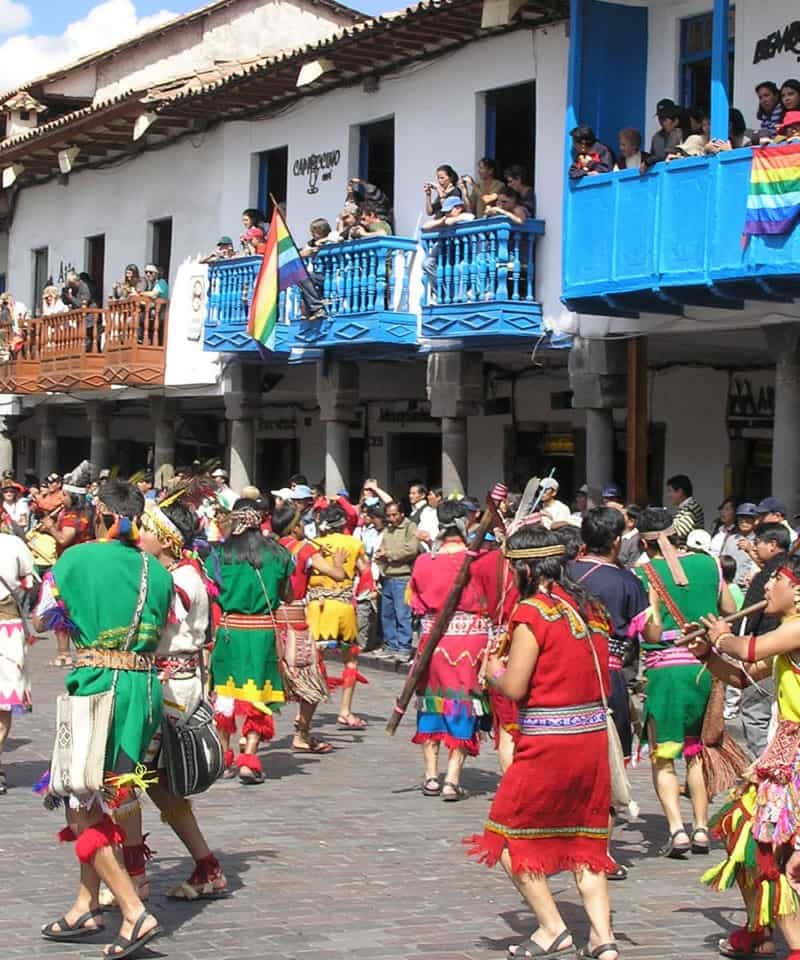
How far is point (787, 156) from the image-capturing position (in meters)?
14.1

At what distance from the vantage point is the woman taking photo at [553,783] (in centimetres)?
646

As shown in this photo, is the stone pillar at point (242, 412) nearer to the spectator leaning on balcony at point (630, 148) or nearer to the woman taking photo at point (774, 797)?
the spectator leaning on balcony at point (630, 148)

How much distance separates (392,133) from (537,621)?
16.8m

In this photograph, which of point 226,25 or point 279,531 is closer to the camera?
point 279,531

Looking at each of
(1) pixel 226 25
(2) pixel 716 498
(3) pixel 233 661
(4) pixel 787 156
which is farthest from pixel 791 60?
(1) pixel 226 25

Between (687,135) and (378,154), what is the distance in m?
8.09

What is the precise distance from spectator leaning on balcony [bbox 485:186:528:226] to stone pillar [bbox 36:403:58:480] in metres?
15.6

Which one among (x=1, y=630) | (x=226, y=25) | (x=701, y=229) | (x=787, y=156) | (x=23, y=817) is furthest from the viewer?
(x=226, y=25)

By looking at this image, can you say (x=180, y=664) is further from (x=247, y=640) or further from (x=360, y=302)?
(x=360, y=302)

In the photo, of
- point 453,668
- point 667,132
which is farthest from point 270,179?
point 453,668

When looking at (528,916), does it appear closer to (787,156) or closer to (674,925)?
(674,925)

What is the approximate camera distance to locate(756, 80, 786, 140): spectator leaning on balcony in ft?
48.4

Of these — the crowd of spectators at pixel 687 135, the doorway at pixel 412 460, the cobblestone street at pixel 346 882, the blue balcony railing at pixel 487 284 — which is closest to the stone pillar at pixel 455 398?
the blue balcony railing at pixel 487 284

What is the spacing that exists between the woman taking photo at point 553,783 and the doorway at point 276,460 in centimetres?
2354
